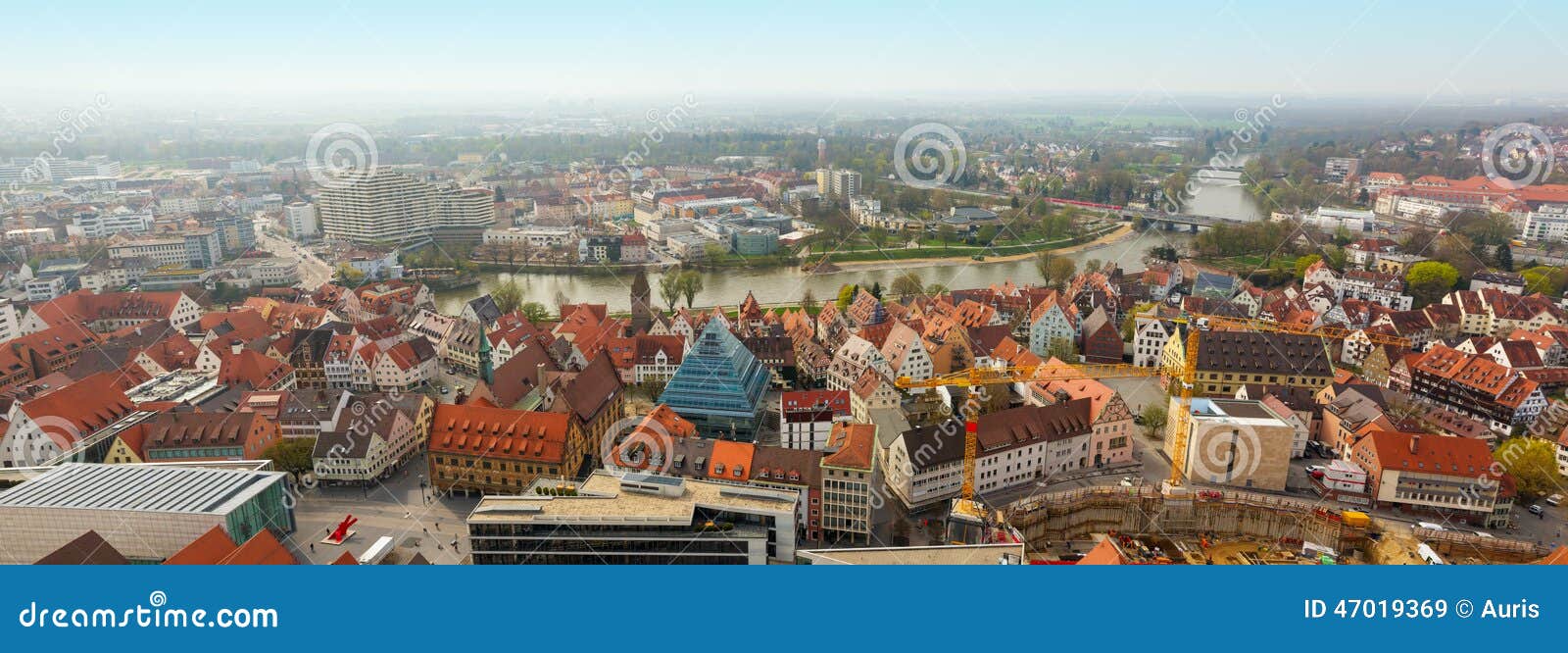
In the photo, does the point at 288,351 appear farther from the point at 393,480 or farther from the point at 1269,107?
the point at 1269,107

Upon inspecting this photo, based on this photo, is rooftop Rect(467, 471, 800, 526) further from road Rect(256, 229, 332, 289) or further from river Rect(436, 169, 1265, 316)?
road Rect(256, 229, 332, 289)

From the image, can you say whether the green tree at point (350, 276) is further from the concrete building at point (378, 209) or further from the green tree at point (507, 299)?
the green tree at point (507, 299)

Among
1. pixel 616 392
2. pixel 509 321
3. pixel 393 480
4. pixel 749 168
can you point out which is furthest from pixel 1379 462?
pixel 749 168

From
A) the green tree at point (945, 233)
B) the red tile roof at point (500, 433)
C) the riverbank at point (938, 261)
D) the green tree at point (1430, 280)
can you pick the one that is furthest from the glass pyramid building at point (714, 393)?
the green tree at point (945, 233)

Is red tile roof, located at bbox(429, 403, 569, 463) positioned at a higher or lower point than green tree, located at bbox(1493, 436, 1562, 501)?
higher

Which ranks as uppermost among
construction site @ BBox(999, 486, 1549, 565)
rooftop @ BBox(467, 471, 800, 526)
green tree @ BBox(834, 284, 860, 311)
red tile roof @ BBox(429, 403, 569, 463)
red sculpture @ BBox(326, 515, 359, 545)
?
rooftop @ BBox(467, 471, 800, 526)

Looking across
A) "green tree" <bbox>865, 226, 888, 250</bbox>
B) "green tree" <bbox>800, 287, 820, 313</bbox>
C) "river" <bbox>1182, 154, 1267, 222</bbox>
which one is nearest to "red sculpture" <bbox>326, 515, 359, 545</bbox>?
"green tree" <bbox>800, 287, 820, 313</bbox>
